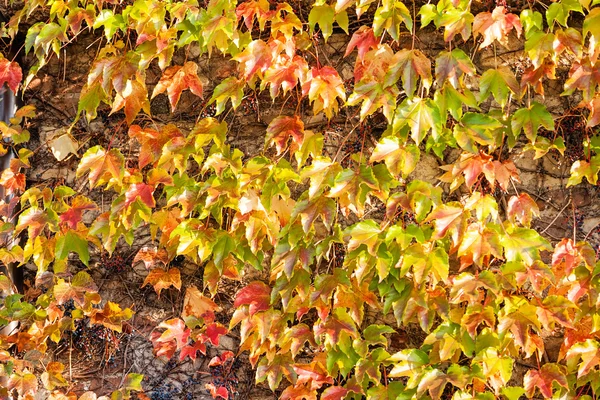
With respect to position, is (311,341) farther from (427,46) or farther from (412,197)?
(427,46)

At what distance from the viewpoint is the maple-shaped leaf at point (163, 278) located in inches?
95.0

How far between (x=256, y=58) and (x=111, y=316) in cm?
109

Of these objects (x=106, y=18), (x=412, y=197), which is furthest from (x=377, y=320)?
(x=106, y=18)

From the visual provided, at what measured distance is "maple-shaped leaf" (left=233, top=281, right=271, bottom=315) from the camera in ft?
7.43

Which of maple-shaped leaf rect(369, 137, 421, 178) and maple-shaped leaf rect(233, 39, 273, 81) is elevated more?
maple-shaped leaf rect(233, 39, 273, 81)

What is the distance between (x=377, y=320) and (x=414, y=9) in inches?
42.2

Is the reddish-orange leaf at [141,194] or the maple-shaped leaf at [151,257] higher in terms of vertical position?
the reddish-orange leaf at [141,194]

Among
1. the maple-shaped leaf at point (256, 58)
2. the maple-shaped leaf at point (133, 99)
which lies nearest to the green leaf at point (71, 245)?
the maple-shaped leaf at point (133, 99)

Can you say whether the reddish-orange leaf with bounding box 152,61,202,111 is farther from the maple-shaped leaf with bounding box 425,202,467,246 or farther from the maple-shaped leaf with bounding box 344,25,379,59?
the maple-shaped leaf with bounding box 425,202,467,246

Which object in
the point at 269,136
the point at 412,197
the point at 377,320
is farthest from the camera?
the point at 377,320

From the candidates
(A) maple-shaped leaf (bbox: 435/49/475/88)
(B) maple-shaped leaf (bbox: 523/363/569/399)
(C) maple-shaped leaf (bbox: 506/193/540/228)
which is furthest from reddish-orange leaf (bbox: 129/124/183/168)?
(B) maple-shaped leaf (bbox: 523/363/569/399)

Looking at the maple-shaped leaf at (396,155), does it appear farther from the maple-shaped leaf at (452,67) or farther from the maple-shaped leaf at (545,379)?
the maple-shaped leaf at (545,379)

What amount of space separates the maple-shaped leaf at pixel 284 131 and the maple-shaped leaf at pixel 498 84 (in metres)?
0.58

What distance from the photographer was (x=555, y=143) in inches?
86.7
